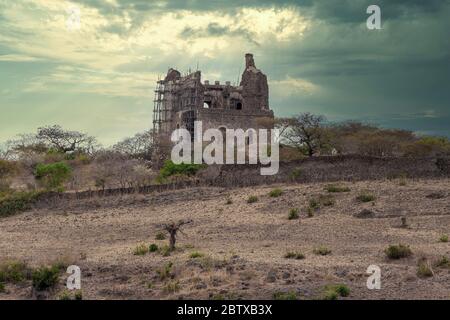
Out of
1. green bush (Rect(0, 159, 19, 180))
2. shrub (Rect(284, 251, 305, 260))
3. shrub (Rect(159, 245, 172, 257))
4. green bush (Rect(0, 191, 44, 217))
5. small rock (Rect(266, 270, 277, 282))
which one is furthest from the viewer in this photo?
green bush (Rect(0, 159, 19, 180))

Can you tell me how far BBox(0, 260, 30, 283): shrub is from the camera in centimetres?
2095

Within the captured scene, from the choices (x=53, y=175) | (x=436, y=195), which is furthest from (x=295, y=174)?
(x=53, y=175)

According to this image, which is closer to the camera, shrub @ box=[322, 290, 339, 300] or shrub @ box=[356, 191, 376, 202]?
shrub @ box=[322, 290, 339, 300]

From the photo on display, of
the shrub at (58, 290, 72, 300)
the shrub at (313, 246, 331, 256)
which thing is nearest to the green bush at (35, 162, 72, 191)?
the shrub at (58, 290, 72, 300)

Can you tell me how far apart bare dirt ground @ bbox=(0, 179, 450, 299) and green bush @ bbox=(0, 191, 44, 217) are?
1.24m

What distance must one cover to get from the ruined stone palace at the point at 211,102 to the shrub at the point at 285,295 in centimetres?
3844

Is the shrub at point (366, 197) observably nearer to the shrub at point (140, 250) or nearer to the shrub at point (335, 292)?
the shrub at point (140, 250)

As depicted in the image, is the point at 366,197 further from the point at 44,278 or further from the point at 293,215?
the point at 44,278

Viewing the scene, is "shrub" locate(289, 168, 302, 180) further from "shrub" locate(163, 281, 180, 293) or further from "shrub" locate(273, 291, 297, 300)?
"shrub" locate(273, 291, 297, 300)

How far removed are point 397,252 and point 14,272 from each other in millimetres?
12037
